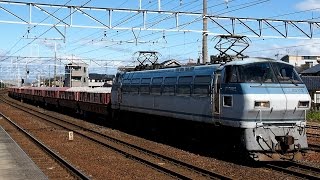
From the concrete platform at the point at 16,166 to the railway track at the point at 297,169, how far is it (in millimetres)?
6425

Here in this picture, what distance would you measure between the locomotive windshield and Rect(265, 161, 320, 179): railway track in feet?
8.18

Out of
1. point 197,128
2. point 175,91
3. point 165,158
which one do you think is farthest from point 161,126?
point 165,158

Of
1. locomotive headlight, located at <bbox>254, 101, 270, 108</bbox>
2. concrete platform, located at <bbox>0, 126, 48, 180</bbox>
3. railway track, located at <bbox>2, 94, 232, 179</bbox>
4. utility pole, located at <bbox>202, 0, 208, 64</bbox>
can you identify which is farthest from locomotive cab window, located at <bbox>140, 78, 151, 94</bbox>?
locomotive headlight, located at <bbox>254, 101, 270, 108</bbox>

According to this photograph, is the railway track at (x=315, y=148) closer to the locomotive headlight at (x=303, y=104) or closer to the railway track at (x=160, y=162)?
the locomotive headlight at (x=303, y=104)

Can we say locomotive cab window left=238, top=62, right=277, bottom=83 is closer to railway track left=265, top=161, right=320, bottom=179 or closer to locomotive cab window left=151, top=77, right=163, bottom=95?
railway track left=265, top=161, right=320, bottom=179

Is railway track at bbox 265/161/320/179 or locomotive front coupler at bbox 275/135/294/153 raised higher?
locomotive front coupler at bbox 275/135/294/153

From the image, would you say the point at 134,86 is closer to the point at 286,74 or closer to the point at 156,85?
the point at 156,85

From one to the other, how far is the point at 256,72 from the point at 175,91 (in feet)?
16.2

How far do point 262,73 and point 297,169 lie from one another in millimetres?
3071

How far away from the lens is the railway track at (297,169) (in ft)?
40.7

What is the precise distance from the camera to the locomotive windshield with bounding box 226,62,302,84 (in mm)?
14500

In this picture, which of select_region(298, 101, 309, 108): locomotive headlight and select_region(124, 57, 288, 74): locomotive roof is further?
select_region(124, 57, 288, 74): locomotive roof

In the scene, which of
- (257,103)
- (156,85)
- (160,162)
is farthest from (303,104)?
(156,85)

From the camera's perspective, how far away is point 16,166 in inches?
533
